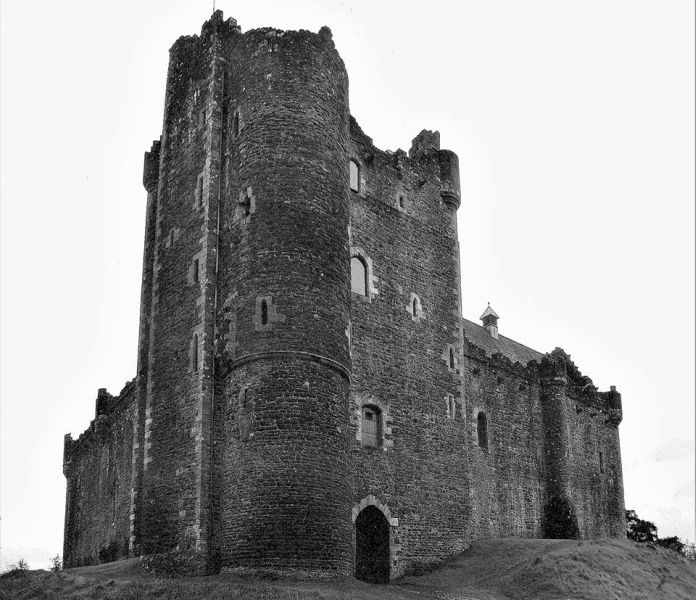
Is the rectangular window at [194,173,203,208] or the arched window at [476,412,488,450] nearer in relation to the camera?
the rectangular window at [194,173,203,208]

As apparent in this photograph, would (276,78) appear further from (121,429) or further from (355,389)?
(121,429)

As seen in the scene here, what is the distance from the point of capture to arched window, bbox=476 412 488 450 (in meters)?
35.4

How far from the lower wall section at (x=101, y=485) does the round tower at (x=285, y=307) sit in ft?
31.2

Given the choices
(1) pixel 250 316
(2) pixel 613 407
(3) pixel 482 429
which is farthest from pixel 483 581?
(2) pixel 613 407

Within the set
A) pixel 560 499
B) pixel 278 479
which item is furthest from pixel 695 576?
pixel 278 479

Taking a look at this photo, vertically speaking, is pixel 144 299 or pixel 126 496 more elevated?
pixel 144 299

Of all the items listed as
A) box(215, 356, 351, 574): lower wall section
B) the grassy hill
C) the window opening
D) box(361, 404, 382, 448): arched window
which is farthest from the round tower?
box(361, 404, 382, 448): arched window

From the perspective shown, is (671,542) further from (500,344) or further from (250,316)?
(250,316)

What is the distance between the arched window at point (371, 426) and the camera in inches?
1151

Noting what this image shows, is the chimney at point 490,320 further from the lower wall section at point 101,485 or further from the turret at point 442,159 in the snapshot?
the lower wall section at point 101,485

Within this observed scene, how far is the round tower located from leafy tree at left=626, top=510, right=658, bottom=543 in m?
33.4

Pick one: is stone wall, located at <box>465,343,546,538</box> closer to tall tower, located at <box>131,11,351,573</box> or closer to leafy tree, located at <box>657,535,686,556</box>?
tall tower, located at <box>131,11,351,573</box>

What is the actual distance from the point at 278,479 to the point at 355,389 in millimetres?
5726

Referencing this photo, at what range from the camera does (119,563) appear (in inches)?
1046
